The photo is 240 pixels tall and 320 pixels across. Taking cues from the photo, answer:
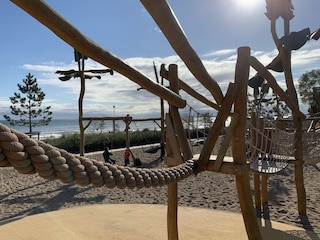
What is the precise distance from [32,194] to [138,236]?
3138 mm

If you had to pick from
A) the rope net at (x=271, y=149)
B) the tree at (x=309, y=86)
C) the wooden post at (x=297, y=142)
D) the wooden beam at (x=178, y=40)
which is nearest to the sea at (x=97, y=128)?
the wooden beam at (x=178, y=40)

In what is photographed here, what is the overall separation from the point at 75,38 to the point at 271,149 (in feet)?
8.88

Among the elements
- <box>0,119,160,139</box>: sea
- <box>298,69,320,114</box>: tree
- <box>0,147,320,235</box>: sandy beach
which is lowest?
<box>0,147,320,235</box>: sandy beach

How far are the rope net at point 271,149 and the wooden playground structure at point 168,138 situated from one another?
0.43m

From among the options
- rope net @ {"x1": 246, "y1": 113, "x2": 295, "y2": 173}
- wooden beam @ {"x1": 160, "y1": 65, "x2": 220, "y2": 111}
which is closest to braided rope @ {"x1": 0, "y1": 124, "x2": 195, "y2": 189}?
wooden beam @ {"x1": 160, "y1": 65, "x2": 220, "y2": 111}

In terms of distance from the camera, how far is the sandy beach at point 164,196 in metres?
4.02

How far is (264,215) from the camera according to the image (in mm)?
3775

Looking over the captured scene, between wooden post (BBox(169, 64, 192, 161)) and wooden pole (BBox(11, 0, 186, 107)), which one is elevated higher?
wooden pole (BBox(11, 0, 186, 107))

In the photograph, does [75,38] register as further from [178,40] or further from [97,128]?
[97,128]

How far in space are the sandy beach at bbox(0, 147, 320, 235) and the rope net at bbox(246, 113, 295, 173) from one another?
0.80 meters

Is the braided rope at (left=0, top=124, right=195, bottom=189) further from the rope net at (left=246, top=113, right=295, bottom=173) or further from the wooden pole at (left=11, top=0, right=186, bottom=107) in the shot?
the rope net at (left=246, top=113, right=295, bottom=173)

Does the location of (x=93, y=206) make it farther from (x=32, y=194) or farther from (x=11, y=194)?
(x=11, y=194)

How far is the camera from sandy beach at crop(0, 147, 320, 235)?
402 centimetres

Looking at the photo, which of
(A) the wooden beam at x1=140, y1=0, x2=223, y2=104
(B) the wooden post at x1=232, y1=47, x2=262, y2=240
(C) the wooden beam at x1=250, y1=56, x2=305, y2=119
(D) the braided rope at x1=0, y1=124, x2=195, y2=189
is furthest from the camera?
(C) the wooden beam at x1=250, y1=56, x2=305, y2=119
